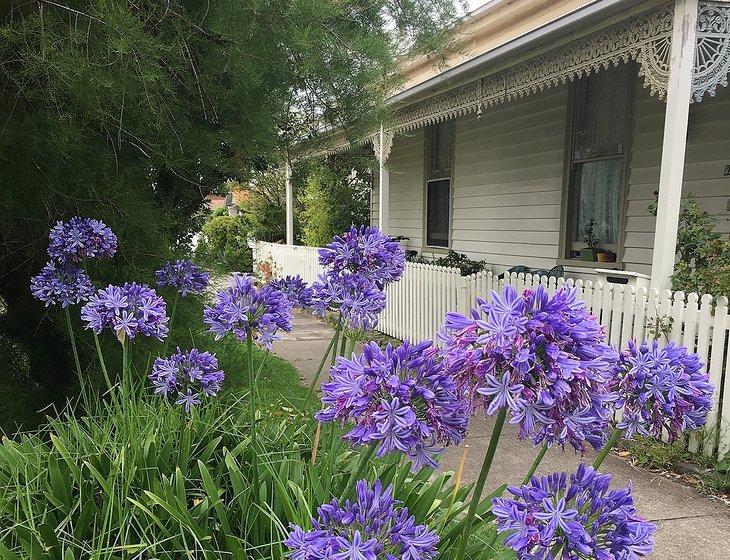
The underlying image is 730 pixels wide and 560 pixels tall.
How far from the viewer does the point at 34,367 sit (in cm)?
367

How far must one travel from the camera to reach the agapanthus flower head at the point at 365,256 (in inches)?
86.6

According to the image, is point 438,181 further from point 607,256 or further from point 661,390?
point 661,390

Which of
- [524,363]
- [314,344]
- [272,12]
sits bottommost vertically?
[314,344]

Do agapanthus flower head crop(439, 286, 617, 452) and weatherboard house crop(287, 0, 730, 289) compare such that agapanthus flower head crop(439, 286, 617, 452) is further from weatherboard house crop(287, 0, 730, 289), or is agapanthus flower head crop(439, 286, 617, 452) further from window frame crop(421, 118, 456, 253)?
window frame crop(421, 118, 456, 253)

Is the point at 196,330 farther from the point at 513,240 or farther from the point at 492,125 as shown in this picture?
the point at 492,125

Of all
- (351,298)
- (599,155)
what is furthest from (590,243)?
(351,298)

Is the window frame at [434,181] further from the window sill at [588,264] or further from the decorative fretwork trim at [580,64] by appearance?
the window sill at [588,264]

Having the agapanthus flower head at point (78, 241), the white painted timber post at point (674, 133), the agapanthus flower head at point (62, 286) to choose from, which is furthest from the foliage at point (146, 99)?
the white painted timber post at point (674, 133)

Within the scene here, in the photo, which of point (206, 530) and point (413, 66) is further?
point (413, 66)

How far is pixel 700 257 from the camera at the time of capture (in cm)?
474

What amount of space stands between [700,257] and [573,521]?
176 inches

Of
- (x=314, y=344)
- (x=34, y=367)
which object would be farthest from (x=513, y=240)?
(x=34, y=367)

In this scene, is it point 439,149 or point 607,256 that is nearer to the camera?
point 607,256

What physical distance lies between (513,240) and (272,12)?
6.25 m
